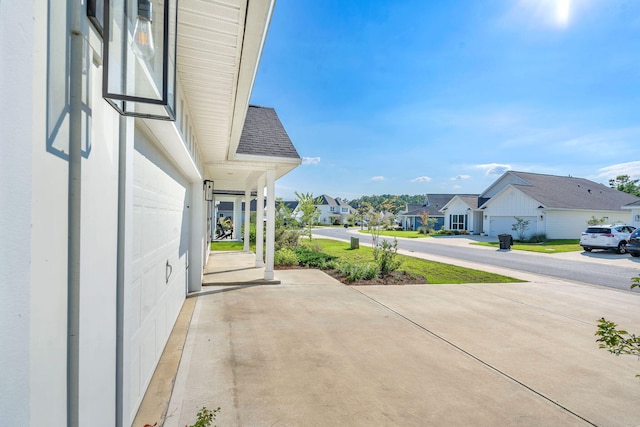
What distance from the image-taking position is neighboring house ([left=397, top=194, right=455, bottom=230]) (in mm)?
44219

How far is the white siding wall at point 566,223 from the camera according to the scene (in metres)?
25.7

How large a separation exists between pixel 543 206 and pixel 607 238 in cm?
812

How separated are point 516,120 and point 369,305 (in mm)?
13427

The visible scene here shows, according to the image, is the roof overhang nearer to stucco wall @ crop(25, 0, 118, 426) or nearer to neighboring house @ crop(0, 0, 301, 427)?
neighboring house @ crop(0, 0, 301, 427)

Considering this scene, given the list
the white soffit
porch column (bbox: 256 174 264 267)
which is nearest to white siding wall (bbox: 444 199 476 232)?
porch column (bbox: 256 174 264 267)

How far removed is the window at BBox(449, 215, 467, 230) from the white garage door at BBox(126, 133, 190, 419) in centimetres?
3572

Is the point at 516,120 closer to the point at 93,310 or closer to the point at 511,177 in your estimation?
the point at 93,310

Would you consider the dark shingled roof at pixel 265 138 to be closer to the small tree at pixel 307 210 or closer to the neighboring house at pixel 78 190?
the neighboring house at pixel 78 190

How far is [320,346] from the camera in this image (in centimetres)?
461

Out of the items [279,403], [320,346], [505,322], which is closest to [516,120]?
[505,322]

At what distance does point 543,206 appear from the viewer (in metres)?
25.3

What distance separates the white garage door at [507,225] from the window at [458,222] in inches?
206

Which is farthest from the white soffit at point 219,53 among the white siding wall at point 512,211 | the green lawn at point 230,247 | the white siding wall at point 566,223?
the white siding wall at point 566,223

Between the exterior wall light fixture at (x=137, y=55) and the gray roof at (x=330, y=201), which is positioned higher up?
the gray roof at (x=330, y=201)
